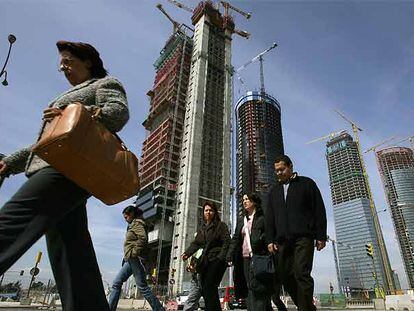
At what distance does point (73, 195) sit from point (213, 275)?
3.50 metres

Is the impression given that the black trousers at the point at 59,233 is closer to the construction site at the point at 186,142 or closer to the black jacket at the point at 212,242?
the black jacket at the point at 212,242

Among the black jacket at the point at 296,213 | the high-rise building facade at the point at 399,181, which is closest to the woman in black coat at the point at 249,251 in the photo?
the black jacket at the point at 296,213

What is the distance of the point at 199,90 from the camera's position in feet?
254

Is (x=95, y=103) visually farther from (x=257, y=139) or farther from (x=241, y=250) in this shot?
(x=257, y=139)

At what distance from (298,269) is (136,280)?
2792 millimetres

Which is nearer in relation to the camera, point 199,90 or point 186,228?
point 186,228

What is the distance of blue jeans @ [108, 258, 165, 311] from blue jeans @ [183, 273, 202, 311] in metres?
0.43

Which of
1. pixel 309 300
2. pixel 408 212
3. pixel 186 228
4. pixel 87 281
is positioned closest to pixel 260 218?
pixel 309 300

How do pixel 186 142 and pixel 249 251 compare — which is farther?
pixel 186 142

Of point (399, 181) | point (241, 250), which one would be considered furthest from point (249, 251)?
point (399, 181)

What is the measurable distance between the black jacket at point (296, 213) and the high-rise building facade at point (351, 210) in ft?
381

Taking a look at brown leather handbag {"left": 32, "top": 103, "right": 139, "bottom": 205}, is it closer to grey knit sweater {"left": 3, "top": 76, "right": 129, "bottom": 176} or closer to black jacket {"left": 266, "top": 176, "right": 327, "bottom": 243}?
grey knit sweater {"left": 3, "top": 76, "right": 129, "bottom": 176}

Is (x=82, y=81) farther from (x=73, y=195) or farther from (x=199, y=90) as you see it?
(x=199, y=90)

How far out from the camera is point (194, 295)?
5.54 metres
